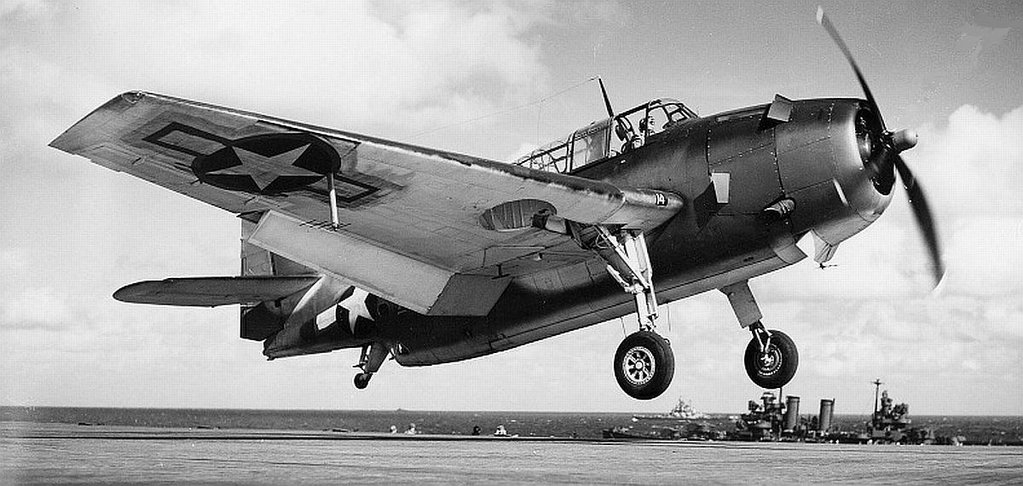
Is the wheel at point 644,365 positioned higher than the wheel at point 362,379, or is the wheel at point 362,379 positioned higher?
the wheel at point 644,365

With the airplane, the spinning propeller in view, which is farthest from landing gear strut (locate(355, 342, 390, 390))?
the spinning propeller

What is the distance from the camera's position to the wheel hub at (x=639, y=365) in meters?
14.2

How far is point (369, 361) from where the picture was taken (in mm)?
18750

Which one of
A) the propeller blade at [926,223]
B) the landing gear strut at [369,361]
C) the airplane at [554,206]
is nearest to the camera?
the airplane at [554,206]

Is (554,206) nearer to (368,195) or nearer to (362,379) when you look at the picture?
(368,195)

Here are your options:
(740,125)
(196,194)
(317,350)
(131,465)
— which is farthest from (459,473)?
(317,350)

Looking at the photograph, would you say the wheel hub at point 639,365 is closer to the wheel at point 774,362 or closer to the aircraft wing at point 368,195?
the aircraft wing at point 368,195

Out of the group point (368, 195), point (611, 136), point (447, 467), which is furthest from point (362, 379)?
point (447, 467)

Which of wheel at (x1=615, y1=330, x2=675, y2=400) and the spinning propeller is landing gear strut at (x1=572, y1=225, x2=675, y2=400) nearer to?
wheel at (x1=615, y1=330, x2=675, y2=400)

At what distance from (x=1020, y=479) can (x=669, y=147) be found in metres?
7.14

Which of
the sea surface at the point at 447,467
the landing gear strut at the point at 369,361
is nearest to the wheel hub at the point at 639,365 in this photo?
the sea surface at the point at 447,467

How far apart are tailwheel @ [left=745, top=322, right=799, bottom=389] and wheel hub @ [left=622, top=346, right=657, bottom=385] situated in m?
2.76

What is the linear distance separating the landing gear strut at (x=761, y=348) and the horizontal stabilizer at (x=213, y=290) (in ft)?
26.0

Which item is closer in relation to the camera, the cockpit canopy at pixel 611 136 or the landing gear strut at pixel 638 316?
the landing gear strut at pixel 638 316
